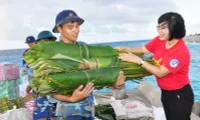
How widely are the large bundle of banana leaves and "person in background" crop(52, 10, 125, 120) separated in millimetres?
79

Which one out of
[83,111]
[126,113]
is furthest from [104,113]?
[83,111]

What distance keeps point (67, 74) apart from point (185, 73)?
3.35 feet

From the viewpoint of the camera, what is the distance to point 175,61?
7.23 feet

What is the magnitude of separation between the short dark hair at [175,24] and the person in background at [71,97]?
0.54 m

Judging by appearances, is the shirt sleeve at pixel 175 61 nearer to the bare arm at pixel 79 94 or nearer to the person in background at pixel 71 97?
the person in background at pixel 71 97

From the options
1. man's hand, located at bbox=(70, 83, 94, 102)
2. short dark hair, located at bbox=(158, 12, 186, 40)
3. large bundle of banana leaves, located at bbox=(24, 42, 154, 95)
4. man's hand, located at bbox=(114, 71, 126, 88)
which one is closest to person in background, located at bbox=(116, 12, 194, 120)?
short dark hair, located at bbox=(158, 12, 186, 40)

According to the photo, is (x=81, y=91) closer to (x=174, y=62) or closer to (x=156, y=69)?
(x=156, y=69)

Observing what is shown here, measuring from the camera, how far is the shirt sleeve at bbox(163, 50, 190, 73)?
7.23 ft

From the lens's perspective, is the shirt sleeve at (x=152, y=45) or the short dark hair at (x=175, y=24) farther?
the shirt sleeve at (x=152, y=45)

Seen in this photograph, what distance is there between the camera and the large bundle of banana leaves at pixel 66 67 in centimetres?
197

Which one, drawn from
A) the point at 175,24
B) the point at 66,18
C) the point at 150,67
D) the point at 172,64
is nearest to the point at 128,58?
the point at 150,67

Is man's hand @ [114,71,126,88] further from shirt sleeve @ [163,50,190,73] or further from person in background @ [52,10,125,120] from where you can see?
shirt sleeve @ [163,50,190,73]

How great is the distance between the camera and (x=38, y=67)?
1982mm

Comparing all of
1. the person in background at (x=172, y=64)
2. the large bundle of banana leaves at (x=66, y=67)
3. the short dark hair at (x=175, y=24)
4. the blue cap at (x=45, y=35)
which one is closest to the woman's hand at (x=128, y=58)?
the person in background at (x=172, y=64)
